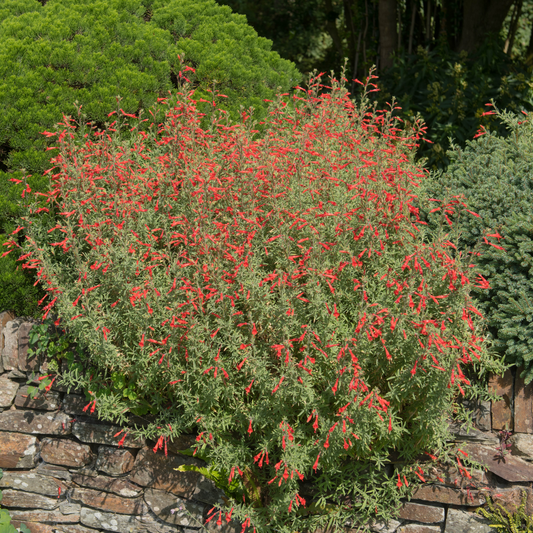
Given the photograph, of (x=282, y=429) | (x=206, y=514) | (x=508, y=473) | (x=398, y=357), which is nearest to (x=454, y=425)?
(x=508, y=473)

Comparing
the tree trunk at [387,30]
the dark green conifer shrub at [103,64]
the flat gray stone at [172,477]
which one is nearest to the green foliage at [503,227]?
the dark green conifer shrub at [103,64]

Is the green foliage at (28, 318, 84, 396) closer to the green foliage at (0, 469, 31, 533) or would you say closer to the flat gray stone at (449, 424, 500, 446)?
the green foliage at (0, 469, 31, 533)

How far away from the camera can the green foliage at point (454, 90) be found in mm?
6113

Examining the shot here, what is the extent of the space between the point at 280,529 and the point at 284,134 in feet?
9.58

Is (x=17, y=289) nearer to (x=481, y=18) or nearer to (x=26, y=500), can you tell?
(x=26, y=500)

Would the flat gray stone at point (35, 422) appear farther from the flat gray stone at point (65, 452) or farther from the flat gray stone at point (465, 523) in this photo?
the flat gray stone at point (465, 523)

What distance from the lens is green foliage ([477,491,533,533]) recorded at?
3.44 m

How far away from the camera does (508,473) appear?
3574 millimetres

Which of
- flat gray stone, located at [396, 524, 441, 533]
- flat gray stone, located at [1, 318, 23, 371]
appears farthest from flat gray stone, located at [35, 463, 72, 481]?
flat gray stone, located at [396, 524, 441, 533]

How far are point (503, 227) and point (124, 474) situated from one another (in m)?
3.03

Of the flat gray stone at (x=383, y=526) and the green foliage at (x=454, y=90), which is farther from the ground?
the green foliage at (x=454, y=90)

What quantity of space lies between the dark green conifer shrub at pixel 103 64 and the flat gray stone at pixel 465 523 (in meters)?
3.35

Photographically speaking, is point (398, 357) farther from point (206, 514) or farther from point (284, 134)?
point (284, 134)

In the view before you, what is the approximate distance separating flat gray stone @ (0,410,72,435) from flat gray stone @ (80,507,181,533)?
60 cm
